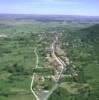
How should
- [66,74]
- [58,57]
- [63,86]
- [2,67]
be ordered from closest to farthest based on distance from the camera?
1. [63,86]
2. [66,74]
3. [2,67]
4. [58,57]

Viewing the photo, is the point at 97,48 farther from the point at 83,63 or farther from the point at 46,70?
the point at 46,70

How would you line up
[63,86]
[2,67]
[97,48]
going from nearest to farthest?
[63,86], [2,67], [97,48]

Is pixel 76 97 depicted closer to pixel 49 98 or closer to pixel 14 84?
pixel 49 98

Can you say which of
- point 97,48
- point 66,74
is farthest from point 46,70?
point 97,48

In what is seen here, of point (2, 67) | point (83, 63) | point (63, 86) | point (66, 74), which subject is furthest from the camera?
point (83, 63)

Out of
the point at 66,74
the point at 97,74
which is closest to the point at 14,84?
the point at 66,74

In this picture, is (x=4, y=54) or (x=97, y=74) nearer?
(x=97, y=74)

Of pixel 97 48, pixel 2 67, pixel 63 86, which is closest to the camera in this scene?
pixel 63 86

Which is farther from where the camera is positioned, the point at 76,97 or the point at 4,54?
the point at 4,54
